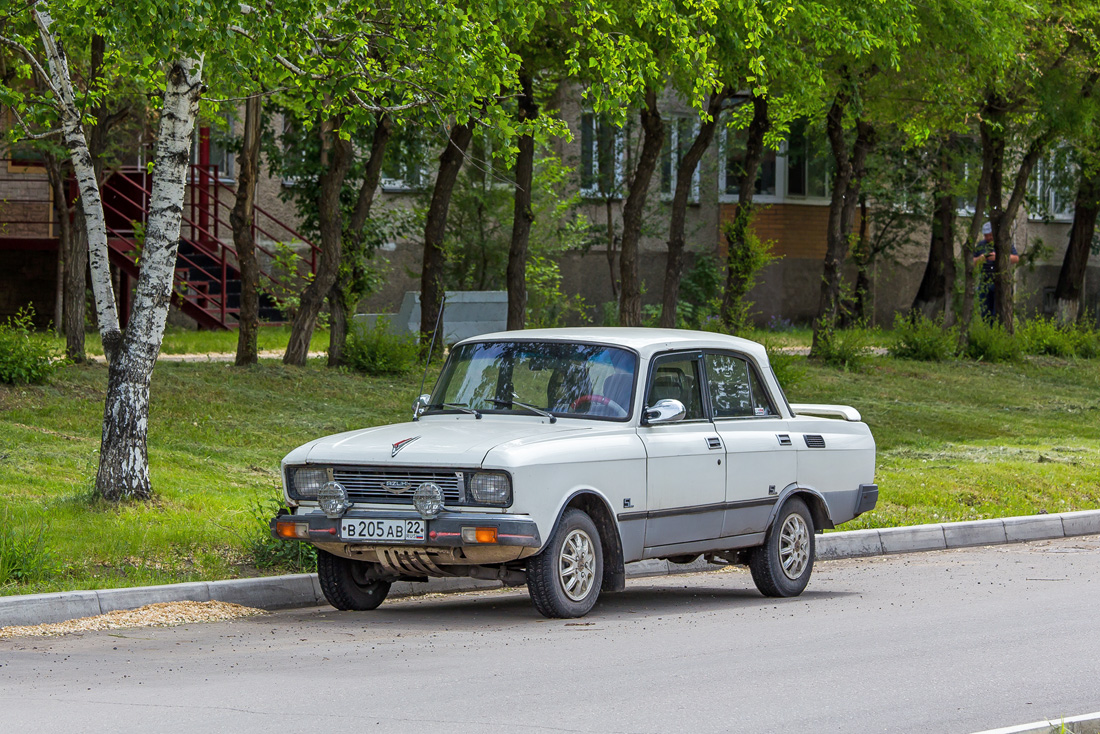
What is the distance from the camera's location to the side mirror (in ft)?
28.7

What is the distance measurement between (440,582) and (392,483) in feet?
6.90

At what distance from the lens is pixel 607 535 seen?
8.45 meters

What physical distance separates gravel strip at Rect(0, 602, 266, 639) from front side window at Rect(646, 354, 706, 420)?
2763 millimetres

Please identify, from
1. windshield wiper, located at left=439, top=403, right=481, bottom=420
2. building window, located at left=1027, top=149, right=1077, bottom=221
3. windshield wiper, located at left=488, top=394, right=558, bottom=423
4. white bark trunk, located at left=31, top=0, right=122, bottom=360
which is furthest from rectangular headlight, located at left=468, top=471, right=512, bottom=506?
building window, located at left=1027, top=149, right=1077, bottom=221

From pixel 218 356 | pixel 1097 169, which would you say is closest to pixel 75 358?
pixel 218 356

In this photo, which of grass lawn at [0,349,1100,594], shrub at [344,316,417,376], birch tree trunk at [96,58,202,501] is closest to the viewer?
grass lawn at [0,349,1100,594]

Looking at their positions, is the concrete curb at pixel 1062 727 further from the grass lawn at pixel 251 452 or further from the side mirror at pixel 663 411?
the grass lawn at pixel 251 452

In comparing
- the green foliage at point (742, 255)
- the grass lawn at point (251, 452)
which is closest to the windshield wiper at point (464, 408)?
the grass lawn at point (251, 452)

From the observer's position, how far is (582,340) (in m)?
9.12

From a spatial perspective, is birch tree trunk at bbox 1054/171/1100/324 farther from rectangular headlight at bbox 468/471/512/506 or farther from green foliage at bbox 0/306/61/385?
rectangular headlight at bbox 468/471/512/506

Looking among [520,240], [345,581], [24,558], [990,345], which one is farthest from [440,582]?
[990,345]

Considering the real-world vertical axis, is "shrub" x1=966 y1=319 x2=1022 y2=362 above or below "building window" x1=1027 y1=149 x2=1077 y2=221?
below

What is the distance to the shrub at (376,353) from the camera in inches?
830

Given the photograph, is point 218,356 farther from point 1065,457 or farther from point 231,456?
point 1065,457
